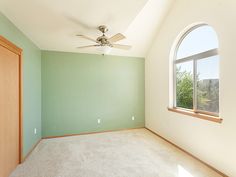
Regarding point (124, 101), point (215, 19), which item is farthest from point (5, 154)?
point (215, 19)

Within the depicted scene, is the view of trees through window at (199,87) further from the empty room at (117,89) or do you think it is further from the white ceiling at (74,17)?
the white ceiling at (74,17)

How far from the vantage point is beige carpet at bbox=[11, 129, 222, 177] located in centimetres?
213

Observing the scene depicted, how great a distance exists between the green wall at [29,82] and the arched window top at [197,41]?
10.8 ft

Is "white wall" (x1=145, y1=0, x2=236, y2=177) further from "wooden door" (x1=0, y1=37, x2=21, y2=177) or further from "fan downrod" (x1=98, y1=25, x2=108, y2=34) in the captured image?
"wooden door" (x1=0, y1=37, x2=21, y2=177)

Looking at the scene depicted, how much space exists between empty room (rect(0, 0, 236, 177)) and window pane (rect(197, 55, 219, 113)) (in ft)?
0.06

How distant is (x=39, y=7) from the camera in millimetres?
2020

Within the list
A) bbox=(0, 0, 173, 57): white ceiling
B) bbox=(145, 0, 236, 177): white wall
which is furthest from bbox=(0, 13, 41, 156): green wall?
bbox=(145, 0, 236, 177): white wall

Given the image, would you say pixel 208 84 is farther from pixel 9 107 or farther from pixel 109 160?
pixel 9 107

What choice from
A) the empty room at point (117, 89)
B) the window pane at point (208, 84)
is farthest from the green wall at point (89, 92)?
the window pane at point (208, 84)

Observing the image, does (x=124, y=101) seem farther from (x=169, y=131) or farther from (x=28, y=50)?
(x=28, y=50)

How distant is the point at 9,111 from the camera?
81.8 inches

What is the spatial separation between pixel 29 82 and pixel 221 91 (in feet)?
11.6

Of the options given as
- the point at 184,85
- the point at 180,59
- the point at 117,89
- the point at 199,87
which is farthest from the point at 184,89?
the point at 117,89

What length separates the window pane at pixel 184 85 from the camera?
114 inches
